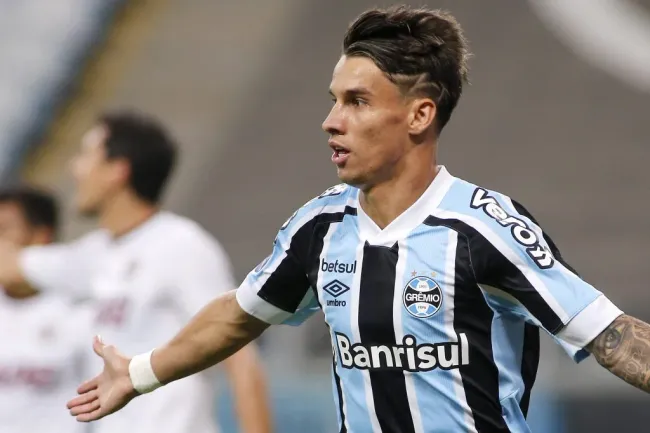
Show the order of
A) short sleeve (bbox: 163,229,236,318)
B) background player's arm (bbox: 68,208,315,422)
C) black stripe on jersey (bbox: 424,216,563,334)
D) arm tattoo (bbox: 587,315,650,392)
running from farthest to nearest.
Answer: short sleeve (bbox: 163,229,236,318), background player's arm (bbox: 68,208,315,422), black stripe on jersey (bbox: 424,216,563,334), arm tattoo (bbox: 587,315,650,392)

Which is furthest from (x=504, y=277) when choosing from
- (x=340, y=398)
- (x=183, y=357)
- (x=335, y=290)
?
(x=183, y=357)

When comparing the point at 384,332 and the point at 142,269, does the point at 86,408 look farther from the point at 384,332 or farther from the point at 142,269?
the point at 142,269

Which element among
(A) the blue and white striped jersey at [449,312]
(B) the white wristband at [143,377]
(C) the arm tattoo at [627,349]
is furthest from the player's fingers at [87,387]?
(C) the arm tattoo at [627,349]

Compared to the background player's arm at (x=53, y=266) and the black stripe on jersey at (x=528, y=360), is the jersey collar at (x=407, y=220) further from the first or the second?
the background player's arm at (x=53, y=266)

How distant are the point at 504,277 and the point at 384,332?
33 cm

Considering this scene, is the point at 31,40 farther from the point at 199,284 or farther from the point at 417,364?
the point at 417,364

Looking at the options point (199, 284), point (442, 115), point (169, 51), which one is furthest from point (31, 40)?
point (442, 115)

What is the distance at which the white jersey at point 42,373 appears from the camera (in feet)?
19.4

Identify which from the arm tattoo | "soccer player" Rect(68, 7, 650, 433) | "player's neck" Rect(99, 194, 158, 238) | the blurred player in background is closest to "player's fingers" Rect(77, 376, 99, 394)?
"soccer player" Rect(68, 7, 650, 433)

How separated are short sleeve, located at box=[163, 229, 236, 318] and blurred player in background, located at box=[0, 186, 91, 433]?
0.88 metres

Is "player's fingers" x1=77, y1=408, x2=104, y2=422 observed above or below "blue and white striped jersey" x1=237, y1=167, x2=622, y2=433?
below

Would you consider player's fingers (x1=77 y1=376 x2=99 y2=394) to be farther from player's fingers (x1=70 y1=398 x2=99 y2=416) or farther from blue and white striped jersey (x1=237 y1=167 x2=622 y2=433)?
blue and white striped jersey (x1=237 y1=167 x2=622 y2=433)

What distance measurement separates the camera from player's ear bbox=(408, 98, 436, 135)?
3180 mm

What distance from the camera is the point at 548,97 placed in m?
12.3
